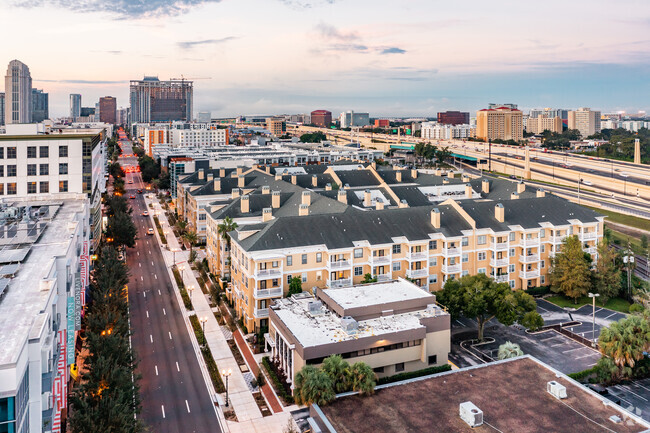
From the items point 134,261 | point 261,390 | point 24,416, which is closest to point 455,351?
point 261,390

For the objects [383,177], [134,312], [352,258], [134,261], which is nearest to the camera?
[352,258]

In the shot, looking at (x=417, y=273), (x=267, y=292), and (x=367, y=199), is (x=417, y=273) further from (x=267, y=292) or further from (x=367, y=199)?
(x=367, y=199)

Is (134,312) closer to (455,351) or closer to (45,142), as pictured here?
(45,142)

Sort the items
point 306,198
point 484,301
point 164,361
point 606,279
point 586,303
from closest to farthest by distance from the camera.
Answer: point 164,361 → point 484,301 → point 606,279 → point 586,303 → point 306,198

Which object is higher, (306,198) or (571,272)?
(306,198)

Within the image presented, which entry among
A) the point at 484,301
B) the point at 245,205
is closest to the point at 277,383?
the point at 484,301

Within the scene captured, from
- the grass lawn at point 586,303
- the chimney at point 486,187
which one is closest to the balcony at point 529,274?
the grass lawn at point 586,303

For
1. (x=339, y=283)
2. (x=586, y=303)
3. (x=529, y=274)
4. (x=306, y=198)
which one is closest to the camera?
(x=339, y=283)
